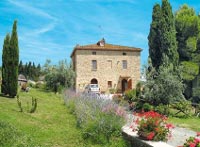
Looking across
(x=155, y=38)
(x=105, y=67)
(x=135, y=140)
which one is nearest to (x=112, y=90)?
(x=105, y=67)

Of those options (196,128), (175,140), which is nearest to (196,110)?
(196,128)

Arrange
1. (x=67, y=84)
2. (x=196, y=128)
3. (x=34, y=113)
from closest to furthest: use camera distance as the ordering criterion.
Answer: (x=196, y=128) < (x=34, y=113) < (x=67, y=84)

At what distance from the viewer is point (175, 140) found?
32.6 feet

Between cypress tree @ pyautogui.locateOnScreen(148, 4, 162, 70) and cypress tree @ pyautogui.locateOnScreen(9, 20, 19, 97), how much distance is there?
13062 millimetres

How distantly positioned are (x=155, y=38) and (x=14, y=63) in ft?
46.4

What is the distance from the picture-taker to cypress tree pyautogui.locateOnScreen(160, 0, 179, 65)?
27734 millimetres

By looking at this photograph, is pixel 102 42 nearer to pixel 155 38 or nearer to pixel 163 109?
pixel 155 38

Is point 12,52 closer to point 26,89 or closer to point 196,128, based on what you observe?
point 26,89

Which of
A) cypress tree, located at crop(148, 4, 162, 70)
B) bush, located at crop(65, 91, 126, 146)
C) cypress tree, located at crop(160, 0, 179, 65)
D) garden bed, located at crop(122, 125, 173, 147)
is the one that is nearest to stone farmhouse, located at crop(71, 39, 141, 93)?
cypress tree, located at crop(148, 4, 162, 70)

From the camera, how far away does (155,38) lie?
29203mm

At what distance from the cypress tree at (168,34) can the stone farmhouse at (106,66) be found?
55.3ft

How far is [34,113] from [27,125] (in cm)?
332

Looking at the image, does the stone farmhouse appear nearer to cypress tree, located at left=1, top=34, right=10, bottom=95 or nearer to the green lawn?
cypress tree, located at left=1, top=34, right=10, bottom=95

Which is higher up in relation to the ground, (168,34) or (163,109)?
(168,34)
